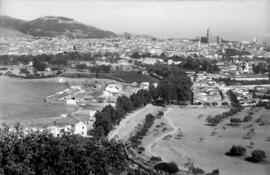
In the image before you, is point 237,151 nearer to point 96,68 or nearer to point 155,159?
Answer: point 155,159

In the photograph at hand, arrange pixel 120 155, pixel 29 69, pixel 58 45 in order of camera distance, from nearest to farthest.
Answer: pixel 120 155
pixel 29 69
pixel 58 45

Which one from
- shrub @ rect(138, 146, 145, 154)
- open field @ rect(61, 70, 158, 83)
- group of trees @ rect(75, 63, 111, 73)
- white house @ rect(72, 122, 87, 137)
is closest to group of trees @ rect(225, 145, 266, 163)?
shrub @ rect(138, 146, 145, 154)

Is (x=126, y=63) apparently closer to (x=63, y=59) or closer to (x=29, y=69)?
(x=63, y=59)

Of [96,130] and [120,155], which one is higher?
[120,155]

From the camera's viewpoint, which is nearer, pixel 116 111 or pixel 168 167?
pixel 168 167

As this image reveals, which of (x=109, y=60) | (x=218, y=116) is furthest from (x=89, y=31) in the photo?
(x=218, y=116)

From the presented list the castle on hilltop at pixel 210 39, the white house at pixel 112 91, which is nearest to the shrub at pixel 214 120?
the white house at pixel 112 91

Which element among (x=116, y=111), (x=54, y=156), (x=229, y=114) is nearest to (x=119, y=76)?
(x=229, y=114)
